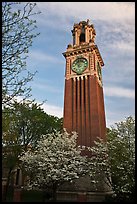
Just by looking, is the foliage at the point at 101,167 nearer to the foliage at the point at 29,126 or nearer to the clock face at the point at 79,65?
the foliage at the point at 29,126

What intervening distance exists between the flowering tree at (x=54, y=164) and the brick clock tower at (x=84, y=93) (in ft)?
17.6

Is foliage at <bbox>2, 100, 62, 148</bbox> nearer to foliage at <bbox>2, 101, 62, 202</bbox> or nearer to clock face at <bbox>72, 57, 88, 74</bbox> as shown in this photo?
foliage at <bbox>2, 101, 62, 202</bbox>

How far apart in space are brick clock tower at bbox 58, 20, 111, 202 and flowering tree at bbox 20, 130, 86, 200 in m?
3.23

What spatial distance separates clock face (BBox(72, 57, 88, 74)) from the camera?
3061 cm

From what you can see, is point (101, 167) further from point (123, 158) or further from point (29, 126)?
point (29, 126)

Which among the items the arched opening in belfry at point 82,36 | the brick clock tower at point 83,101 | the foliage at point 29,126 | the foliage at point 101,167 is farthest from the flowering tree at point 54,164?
the arched opening in belfry at point 82,36

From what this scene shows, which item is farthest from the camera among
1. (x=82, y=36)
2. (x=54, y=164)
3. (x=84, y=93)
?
(x=82, y=36)

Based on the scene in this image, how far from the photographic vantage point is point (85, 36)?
113 feet

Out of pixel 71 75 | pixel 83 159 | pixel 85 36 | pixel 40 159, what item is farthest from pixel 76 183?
pixel 85 36

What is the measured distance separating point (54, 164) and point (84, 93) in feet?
40.3

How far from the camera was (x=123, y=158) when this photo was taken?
1535 cm

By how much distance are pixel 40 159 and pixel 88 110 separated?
32.9ft

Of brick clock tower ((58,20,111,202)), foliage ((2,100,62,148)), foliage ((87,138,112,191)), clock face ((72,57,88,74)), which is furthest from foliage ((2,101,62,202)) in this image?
foliage ((87,138,112,191))

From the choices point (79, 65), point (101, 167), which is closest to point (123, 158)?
point (101, 167)
